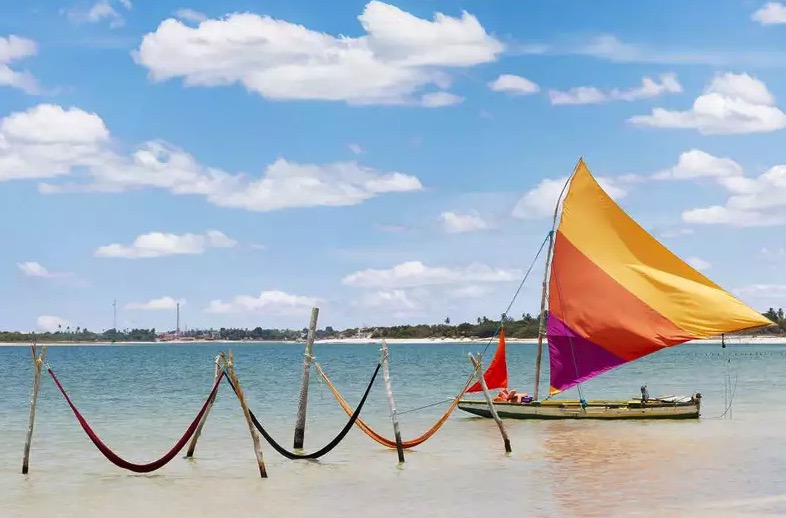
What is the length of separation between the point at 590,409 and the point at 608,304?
3785 millimetres

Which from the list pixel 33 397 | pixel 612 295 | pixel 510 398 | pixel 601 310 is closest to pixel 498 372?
pixel 510 398

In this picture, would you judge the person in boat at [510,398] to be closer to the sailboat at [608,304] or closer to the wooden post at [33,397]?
the sailboat at [608,304]

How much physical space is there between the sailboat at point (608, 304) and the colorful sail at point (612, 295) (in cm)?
3

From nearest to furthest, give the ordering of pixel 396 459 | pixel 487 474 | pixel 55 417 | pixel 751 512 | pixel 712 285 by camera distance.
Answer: pixel 751 512 → pixel 487 474 → pixel 396 459 → pixel 712 285 → pixel 55 417

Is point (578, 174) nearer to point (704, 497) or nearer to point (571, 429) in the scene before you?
point (571, 429)

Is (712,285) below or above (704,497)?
above

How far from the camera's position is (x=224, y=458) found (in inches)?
1131

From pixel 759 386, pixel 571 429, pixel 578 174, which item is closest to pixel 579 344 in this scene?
pixel 571 429

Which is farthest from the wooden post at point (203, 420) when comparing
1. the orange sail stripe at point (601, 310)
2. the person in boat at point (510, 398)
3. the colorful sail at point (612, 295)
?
the orange sail stripe at point (601, 310)

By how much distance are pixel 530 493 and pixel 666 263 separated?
14475 mm

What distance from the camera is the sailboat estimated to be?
33781mm

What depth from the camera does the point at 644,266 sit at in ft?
115

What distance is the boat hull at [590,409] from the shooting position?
117 ft

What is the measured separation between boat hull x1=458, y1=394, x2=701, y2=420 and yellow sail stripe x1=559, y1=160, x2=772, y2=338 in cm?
373
